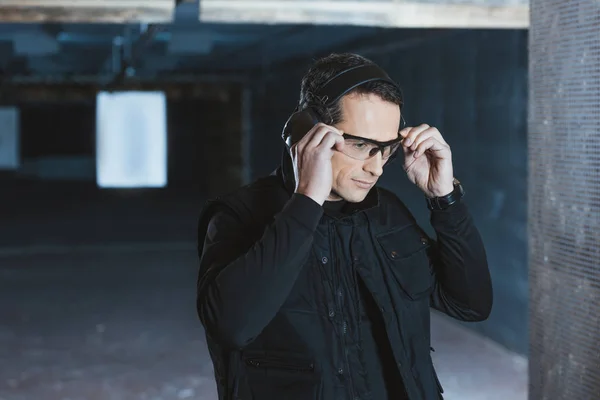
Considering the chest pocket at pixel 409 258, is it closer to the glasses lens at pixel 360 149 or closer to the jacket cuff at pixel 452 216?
the jacket cuff at pixel 452 216

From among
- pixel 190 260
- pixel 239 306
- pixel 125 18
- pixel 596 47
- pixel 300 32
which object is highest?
pixel 300 32

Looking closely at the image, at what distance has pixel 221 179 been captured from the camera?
41.5 ft

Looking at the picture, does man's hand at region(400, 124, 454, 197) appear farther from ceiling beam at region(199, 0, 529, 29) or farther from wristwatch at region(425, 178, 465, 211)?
ceiling beam at region(199, 0, 529, 29)

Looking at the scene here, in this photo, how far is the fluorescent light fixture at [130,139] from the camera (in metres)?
11.8

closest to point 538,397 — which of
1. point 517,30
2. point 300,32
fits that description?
point 517,30

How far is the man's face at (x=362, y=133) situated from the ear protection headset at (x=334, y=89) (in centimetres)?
2

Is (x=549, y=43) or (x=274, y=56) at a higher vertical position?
(x=274, y=56)

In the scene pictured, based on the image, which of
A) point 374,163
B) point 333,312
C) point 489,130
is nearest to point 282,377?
point 333,312

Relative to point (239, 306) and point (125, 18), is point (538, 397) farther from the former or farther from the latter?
point (125, 18)

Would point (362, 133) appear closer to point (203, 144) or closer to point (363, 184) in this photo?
point (363, 184)

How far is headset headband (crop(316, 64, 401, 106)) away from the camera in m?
1.32

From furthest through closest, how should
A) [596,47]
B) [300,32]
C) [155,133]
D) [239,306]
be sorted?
[155,133] < [300,32] < [596,47] < [239,306]

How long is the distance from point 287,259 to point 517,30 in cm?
405

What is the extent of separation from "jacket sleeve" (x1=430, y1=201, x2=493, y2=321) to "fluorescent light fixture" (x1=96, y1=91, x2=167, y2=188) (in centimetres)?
1070
